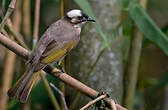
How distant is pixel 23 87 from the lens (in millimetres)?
1864

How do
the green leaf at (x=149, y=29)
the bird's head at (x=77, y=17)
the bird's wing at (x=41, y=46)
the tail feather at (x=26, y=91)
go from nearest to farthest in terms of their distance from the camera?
the tail feather at (x=26, y=91) → the bird's wing at (x=41, y=46) → the green leaf at (x=149, y=29) → the bird's head at (x=77, y=17)

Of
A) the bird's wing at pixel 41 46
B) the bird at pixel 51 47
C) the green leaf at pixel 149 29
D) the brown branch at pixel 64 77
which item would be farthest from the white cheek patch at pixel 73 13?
the brown branch at pixel 64 77

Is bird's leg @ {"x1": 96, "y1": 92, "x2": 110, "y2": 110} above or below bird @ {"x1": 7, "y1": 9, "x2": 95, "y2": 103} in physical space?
below

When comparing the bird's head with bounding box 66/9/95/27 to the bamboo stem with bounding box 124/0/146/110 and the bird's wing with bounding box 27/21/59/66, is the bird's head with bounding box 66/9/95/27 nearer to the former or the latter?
the bird's wing with bounding box 27/21/59/66

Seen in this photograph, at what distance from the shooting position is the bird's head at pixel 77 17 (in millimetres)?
2579

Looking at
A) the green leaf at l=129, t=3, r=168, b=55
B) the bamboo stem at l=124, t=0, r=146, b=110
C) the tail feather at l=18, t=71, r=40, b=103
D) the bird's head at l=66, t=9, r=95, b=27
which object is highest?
the bird's head at l=66, t=9, r=95, b=27

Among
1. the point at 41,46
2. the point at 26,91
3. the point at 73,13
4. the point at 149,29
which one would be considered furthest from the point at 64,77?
the point at 73,13

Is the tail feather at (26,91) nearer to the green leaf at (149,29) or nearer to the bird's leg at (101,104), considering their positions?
the bird's leg at (101,104)

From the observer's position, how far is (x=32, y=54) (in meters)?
2.05

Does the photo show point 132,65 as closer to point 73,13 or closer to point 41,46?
point 73,13

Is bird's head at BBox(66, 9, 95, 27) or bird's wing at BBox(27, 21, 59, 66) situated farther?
bird's head at BBox(66, 9, 95, 27)

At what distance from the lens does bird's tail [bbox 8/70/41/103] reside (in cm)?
178

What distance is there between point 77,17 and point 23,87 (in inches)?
35.2

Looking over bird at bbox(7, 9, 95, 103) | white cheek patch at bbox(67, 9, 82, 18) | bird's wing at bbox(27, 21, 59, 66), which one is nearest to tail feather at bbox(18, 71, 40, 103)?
bird at bbox(7, 9, 95, 103)
